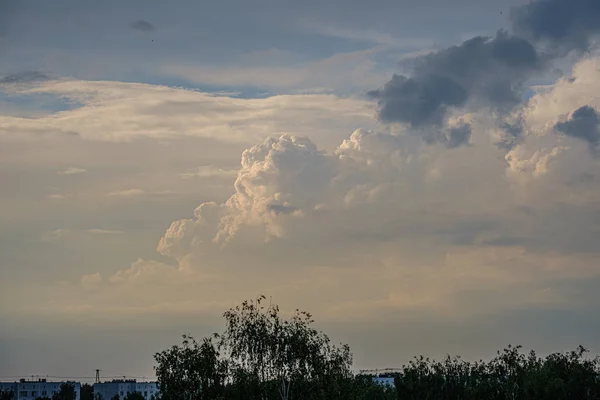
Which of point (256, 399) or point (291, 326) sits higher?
point (291, 326)

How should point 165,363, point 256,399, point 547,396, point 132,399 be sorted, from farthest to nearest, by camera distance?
1. point 132,399
2. point 547,396
3. point 165,363
4. point 256,399

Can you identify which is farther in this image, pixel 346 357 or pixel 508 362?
pixel 508 362

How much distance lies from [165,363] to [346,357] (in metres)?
15.0

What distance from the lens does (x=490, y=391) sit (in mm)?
110062

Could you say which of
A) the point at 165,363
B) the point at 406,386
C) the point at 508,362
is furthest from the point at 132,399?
the point at 165,363

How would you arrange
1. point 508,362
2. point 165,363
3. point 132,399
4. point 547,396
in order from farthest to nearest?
point 132,399 → point 508,362 → point 547,396 → point 165,363

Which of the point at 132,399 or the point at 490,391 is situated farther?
the point at 132,399

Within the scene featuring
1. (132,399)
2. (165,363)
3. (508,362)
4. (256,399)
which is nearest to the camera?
(256,399)

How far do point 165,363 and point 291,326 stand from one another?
11.1 m

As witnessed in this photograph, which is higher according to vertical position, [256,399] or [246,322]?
[246,322]

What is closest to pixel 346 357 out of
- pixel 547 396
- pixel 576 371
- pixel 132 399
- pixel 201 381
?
pixel 201 381

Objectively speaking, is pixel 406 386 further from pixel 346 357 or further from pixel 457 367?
pixel 346 357

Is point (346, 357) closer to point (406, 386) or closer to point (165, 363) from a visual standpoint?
point (165, 363)

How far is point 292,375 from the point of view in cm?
7475
